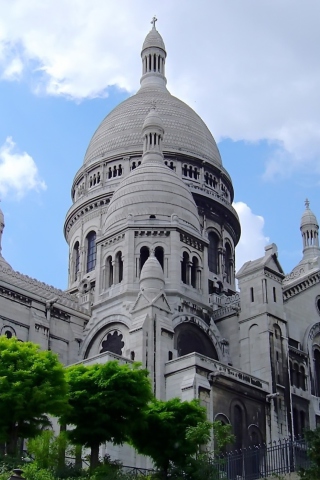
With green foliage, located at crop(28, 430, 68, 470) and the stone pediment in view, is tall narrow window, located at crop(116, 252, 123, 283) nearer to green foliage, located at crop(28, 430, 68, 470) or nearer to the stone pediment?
the stone pediment

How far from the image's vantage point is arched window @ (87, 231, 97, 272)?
73.6 meters

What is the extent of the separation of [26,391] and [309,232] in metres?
47.2

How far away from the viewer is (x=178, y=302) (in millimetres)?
57062

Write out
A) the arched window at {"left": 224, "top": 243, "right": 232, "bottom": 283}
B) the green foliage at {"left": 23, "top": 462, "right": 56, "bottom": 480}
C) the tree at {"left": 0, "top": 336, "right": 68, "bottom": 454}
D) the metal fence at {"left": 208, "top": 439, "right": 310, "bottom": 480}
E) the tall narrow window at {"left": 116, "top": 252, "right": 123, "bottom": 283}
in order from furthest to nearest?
the arched window at {"left": 224, "top": 243, "right": 232, "bottom": 283} < the tall narrow window at {"left": 116, "top": 252, "right": 123, "bottom": 283} < the tree at {"left": 0, "top": 336, "right": 68, "bottom": 454} < the green foliage at {"left": 23, "top": 462, "right": 56, "bottom": 480} < the metal fence at {"left": 208, "top": 439, "right": 310, "bottom": 480}

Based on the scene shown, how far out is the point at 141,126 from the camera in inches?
3110

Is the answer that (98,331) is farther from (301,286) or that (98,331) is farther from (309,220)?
(309,220)

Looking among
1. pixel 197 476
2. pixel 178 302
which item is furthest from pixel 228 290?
Answer: pixel 197 476

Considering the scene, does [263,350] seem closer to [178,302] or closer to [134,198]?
[178,302]

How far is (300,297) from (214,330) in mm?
7411

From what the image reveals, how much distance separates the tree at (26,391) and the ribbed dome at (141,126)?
39598 mm

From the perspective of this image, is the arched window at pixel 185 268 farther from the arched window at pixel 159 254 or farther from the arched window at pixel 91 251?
the arched window at pixel 91 251

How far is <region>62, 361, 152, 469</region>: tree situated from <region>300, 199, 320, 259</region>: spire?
41369 mm

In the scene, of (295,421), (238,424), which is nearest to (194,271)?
(295,421)

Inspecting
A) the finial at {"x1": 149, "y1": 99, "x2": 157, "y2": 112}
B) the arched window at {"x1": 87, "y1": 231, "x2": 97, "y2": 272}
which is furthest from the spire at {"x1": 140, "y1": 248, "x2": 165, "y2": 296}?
the finial at {"x1": 149, "y1": 99, "x2": 157, "y2": 112}
